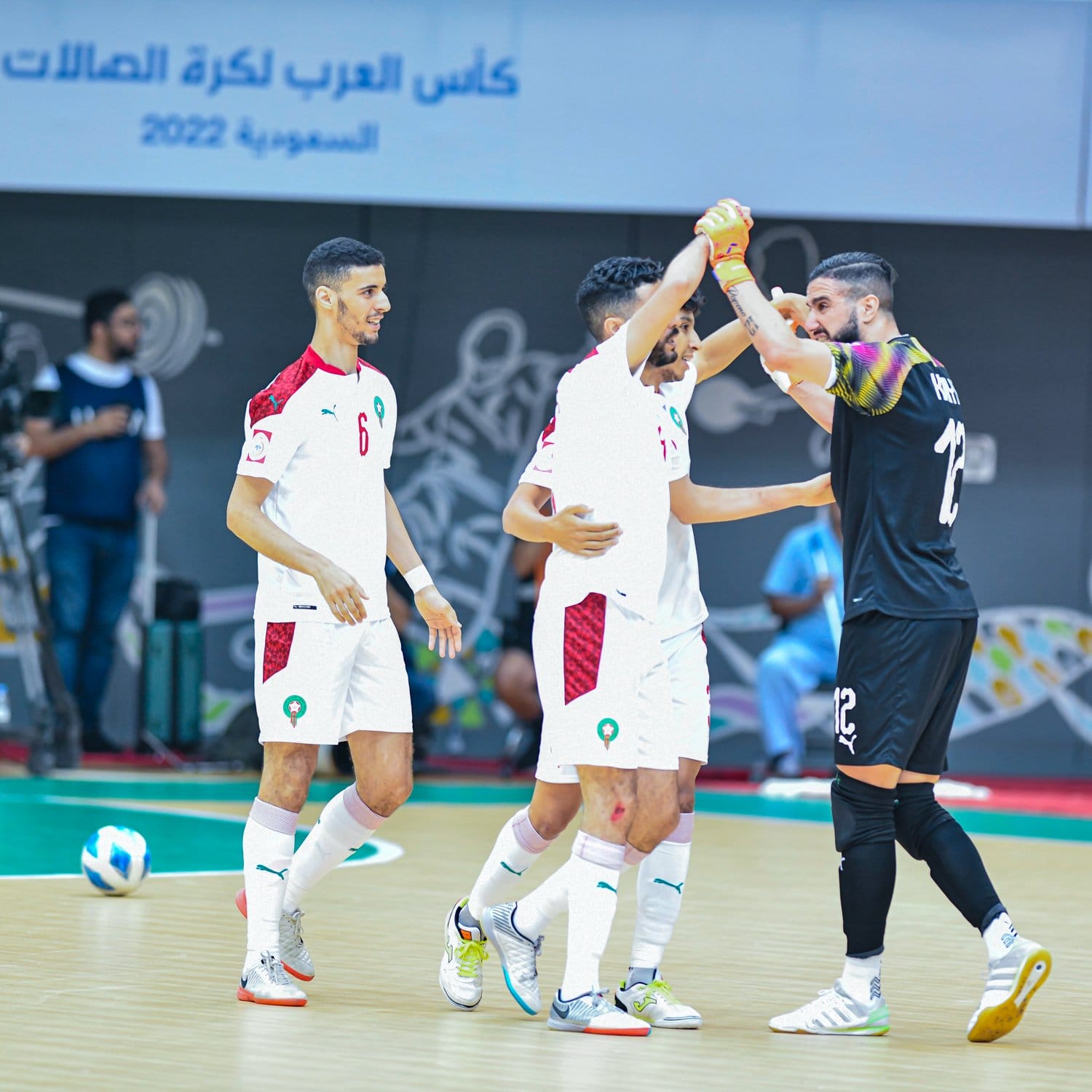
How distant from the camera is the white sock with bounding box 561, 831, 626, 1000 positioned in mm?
4461

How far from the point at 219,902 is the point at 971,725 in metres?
8.41

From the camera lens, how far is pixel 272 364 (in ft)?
45.1

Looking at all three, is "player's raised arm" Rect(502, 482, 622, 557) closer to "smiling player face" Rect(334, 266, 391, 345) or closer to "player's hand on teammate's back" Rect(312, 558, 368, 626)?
"player's hand on teammate's back" Rect(312, 558, 368, 626)

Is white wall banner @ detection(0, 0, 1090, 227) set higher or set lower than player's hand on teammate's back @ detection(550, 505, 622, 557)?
higher

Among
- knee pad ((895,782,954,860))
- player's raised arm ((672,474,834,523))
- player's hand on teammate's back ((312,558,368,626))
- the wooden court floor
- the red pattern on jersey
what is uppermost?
the red pattern on jersey

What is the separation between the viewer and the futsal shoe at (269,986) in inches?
185

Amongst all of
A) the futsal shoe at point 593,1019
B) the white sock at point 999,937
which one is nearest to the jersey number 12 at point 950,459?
the white sock at point 999,937

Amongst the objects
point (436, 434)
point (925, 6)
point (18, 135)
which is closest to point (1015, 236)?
point (925, 6)

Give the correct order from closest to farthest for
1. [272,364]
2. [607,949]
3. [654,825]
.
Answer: [654,825]
[607,949]
[272,364]

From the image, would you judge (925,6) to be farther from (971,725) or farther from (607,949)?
(607,949)

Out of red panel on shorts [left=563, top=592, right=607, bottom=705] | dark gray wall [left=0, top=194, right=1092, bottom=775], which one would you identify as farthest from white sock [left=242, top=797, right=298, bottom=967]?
dark gray wall [left=0, top=194, right=1092, bottom=775]

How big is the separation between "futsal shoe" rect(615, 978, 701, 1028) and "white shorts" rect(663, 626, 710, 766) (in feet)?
2.00

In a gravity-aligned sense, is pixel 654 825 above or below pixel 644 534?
below

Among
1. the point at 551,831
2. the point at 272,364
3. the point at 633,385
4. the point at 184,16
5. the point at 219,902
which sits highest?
the point at 184,16
